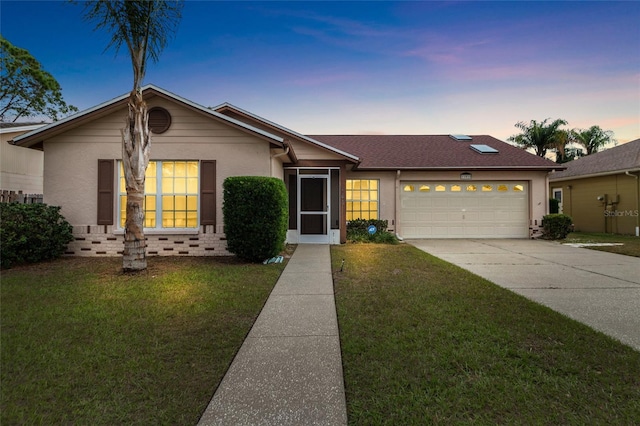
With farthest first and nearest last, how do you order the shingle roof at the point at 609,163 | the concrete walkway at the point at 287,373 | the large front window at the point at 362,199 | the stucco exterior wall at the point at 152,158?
1. the shingle roof at the point at 609,163
2. the large front window at the point at 362,199
3. the stucco exterior wall at the point at 152,158
4. the concrete walkway at the point at 287,373

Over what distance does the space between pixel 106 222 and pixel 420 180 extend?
11088mm

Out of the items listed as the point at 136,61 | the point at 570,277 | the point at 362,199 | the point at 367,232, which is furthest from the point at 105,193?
the point at 570,277

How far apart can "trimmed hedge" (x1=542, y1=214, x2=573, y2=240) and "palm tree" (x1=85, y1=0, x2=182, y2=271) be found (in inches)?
561

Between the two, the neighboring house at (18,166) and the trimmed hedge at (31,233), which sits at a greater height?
the neighboring house at (18,166)

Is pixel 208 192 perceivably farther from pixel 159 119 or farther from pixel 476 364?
pixel 476 364

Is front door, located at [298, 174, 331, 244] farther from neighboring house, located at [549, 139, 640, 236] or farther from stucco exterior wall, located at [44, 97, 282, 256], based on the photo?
neighboring house, located at [549, 139, 640, 236]

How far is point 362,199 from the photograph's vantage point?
→ 13.0 meters

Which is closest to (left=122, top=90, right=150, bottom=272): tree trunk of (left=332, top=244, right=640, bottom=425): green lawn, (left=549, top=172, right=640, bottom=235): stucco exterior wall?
(left=332, top=244, right=640, bottom=425): green lawn

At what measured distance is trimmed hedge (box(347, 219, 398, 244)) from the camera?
11594mm

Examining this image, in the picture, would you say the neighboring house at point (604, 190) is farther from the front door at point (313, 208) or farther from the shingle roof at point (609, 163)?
the front door at point (313, 208)

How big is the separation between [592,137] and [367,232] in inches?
1201

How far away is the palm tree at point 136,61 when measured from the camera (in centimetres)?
621

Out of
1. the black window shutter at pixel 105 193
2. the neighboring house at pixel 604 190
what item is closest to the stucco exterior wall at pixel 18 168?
the black window shutter at pixel 105 193

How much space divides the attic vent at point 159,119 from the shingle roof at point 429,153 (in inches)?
283
